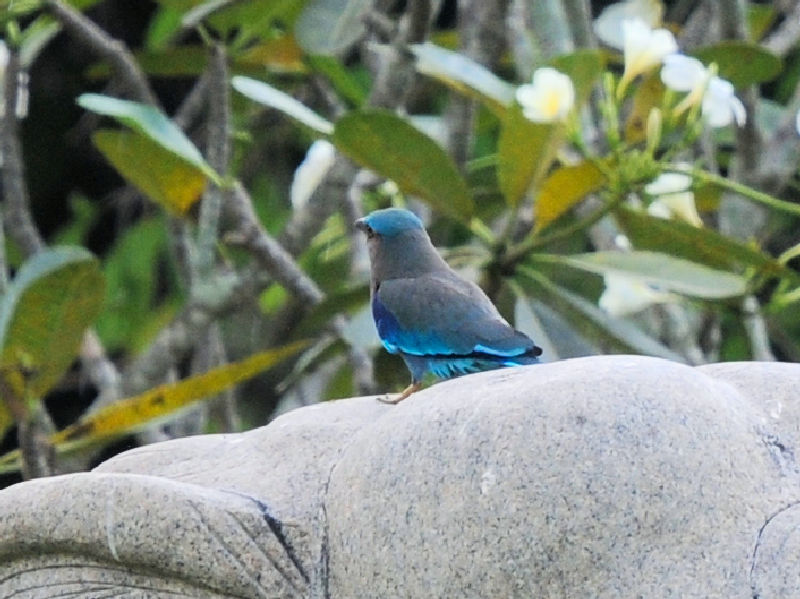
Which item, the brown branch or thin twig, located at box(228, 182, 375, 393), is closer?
thin twig, located at box(228, 182, 375, 393)

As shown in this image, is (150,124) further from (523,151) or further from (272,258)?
(523,151)

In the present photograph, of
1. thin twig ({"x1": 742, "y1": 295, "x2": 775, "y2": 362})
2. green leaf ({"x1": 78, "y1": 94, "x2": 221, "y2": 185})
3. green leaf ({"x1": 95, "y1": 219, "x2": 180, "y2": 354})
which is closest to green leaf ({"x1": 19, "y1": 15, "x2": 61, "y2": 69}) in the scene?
green leaf ({"x1": 78, "y1": 94, "x2": 221, "y2": 185})

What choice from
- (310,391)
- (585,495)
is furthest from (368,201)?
(585,495)

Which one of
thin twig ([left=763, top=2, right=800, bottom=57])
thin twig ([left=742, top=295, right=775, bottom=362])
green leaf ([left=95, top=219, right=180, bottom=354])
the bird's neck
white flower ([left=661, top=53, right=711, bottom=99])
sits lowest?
green leaf ([left=95, top=219, right=180, bottom=354])

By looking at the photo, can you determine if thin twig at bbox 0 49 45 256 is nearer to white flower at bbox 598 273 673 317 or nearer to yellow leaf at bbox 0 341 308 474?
yellow leaf at bbox 0 341 308 474

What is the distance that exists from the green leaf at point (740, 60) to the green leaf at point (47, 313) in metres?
1.51

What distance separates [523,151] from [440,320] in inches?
30.0

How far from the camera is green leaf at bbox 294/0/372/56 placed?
369 cm

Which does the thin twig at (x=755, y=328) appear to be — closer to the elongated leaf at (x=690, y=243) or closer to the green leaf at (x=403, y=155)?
Result: the elongated leaf at (x=690, y=243)

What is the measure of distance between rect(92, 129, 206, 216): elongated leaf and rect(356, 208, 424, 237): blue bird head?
2.41 ft

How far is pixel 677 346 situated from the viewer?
12.3 ft

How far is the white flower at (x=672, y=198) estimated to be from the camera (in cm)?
322

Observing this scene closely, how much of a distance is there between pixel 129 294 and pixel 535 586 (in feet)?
12.9

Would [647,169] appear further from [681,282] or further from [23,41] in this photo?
[23,41]
